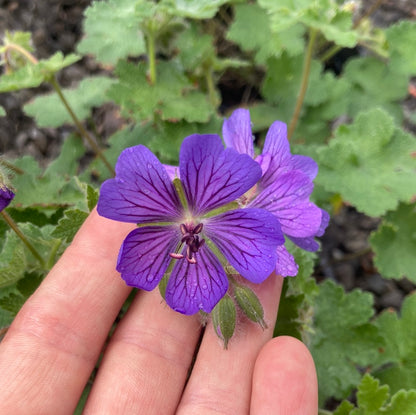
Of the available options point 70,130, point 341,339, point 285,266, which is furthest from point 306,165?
point 70,130

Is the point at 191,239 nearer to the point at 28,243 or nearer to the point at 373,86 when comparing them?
the point at 28,243

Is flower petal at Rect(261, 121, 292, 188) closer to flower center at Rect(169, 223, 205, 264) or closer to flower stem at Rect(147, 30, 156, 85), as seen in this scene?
flower center at Rect(169, 223, 205, 264)

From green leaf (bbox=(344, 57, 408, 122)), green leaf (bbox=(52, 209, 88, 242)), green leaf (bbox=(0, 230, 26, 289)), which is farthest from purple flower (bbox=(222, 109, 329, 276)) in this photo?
green leaf (bbox=(344, 57, 408, 122))

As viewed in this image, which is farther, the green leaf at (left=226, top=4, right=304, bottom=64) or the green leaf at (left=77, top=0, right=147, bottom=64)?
the green leaf at (left=226, top=4, right=304, bottom=64)

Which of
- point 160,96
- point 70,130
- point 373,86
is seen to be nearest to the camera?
point 160,96

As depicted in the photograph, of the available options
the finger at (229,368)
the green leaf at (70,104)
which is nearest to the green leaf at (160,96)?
the green leaf at (70,104)

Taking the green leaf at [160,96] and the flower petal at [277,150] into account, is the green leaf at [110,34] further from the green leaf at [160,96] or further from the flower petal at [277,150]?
the flower petal at [277,150]
